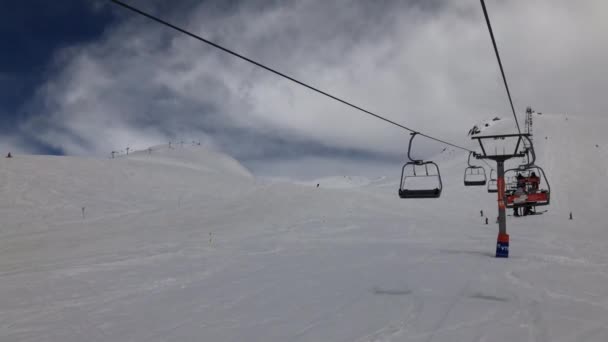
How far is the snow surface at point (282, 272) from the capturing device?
664cm

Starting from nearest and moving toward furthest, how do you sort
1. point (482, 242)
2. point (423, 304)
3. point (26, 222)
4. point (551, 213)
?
point (423, 304), point (482, 242), point (26, 222), point (551, 213)

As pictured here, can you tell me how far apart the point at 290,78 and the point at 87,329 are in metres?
5.64

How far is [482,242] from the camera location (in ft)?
65.5

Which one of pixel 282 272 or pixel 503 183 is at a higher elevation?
pixel 503 183

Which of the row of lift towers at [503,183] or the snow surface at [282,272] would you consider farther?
the row of lift towers at [503,183]

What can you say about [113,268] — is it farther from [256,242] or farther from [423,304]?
[423,304]

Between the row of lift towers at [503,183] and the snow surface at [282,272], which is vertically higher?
the row of lift towers at [503,183]

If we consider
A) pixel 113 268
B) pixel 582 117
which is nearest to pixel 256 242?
pixel 113 268

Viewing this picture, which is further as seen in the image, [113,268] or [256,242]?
[256,242]

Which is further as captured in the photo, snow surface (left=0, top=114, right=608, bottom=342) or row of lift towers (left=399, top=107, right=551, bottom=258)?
row of lift towers (left=399, top=107, right=551, bottom=258)

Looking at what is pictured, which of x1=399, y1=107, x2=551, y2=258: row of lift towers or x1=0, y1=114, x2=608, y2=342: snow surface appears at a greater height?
x1=399, y1=107, x2=551, y2=258: row of lift towers

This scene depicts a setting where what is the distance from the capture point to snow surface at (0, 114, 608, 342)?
6637 millimetres

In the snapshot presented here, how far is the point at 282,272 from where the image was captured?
11867mm

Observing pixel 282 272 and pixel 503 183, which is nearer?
pixel 282 272
